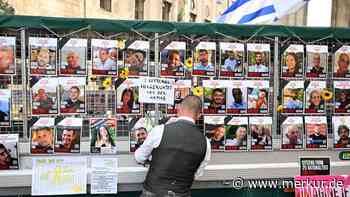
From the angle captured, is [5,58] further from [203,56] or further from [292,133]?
[292,133]

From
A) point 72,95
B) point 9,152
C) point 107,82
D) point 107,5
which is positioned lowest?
point 9,152

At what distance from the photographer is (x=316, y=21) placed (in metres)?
9.07

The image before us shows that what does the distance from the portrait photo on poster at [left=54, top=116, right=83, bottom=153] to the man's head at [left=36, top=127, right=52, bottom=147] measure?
0.20 feet

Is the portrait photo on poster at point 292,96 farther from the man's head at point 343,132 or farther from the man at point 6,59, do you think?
the man at point 6,59

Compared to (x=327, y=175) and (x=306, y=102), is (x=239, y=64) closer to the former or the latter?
(x=306, y=102)

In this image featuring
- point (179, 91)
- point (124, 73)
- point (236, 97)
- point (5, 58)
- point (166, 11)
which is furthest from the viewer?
point (166, 11)

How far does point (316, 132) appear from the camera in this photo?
503cm

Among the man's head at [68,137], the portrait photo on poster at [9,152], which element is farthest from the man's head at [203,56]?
the portrait photo on poster at [9,152]

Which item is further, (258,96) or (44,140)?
(258,96)

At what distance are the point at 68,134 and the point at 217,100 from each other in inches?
54.2

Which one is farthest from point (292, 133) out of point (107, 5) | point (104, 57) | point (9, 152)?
point (107, 5)

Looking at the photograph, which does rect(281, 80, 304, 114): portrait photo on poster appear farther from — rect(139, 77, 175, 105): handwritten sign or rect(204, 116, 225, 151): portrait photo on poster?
rect(139, 77, 175, 105): handwritten sign

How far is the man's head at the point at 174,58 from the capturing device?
470cm

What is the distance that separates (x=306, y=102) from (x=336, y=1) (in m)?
5.33
